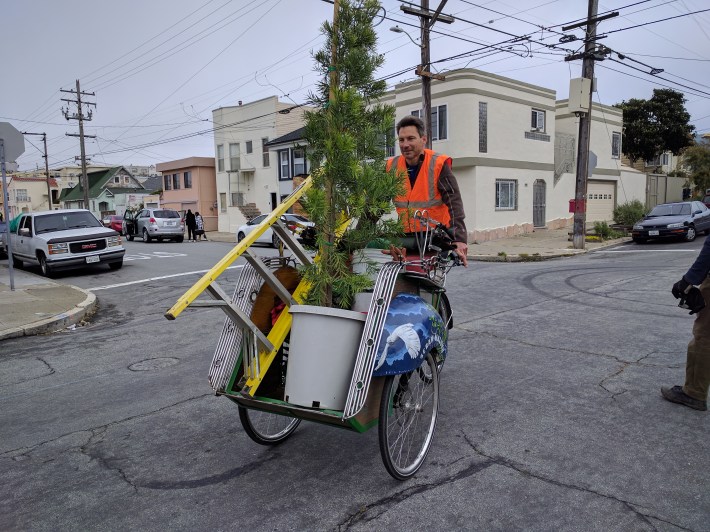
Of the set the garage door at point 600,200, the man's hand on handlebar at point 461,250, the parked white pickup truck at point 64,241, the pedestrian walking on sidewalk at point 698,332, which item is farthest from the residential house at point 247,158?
the pedestrian walking on sidewalk at point 698,332

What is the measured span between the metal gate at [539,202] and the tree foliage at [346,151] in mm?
24174

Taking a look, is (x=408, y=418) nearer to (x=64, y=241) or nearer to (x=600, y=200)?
(x=64, y=241)

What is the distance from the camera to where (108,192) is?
228 ft

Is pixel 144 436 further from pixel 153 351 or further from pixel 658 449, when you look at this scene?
pixel 658 449

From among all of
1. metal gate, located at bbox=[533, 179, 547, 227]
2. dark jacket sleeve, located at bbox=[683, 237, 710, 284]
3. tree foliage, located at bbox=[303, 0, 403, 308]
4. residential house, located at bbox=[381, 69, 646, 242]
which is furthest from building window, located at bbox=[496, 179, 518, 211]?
tree foliage, located at bbox=[303, 0, 403, 308]

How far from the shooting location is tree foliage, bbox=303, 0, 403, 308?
127 inches

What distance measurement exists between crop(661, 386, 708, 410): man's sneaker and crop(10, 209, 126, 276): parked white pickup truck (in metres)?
14.0

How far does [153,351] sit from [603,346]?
17.4 feet

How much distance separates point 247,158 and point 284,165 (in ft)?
15.8

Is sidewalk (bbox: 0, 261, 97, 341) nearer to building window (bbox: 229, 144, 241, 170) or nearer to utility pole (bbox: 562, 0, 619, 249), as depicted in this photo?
utility pole (bbox: 562, 0, 619, 249)

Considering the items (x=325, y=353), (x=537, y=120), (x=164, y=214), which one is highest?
(x=537, y=120)

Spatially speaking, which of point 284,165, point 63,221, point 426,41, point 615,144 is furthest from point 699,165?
point 63,221

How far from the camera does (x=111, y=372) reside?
587 centimetres

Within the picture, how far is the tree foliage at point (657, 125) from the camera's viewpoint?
4225cm
